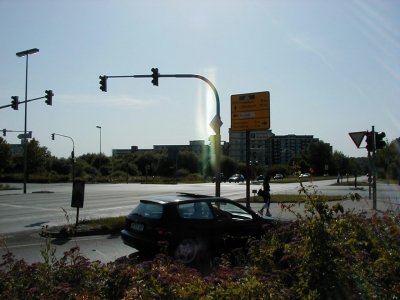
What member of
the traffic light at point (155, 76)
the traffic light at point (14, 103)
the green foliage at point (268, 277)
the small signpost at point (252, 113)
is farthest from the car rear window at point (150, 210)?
the traffic light at point (14, 103)

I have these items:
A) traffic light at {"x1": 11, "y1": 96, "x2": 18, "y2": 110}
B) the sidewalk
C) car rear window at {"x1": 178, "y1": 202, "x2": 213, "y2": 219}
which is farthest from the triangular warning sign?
traffic light at {"x1": 11, "y1": 96, "x2": 18, "y2": 110}

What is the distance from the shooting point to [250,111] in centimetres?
1598

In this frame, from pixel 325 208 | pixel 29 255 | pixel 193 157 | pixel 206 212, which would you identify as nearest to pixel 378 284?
pixel 325 208

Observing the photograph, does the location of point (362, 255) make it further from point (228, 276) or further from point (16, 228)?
point (16, 228)

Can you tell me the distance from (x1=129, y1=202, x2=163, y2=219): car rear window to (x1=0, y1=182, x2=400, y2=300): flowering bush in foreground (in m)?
3.47

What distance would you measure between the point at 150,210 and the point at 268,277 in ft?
15.9

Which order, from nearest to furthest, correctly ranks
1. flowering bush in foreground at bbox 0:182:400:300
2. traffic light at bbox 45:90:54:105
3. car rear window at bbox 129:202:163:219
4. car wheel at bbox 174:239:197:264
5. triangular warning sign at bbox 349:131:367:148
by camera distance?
1. flowering bush in foreground at bbox 0:182:400:300
2. car wheel at bbox 174:239:197:264
3. car rear window at bbox 129:202:163:219
4. triangular warning sign at bbox 349:131:367:148
5. traffic light at bbox 45:90:54:105

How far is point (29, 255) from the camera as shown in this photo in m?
9.05

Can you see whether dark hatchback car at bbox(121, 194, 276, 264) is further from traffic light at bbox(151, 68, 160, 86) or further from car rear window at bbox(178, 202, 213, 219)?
traffic light at bbox(151, 68, 160, 86)

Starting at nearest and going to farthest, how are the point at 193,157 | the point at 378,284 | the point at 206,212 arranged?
the point at 378,284 → the point at 206,212 → the point at 193,157

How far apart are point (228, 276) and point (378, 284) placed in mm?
1268

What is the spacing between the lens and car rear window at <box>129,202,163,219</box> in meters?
8.08

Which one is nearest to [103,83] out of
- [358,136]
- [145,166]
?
[358,136]

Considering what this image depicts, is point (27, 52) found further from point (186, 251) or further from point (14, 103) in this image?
point (186, 251)
